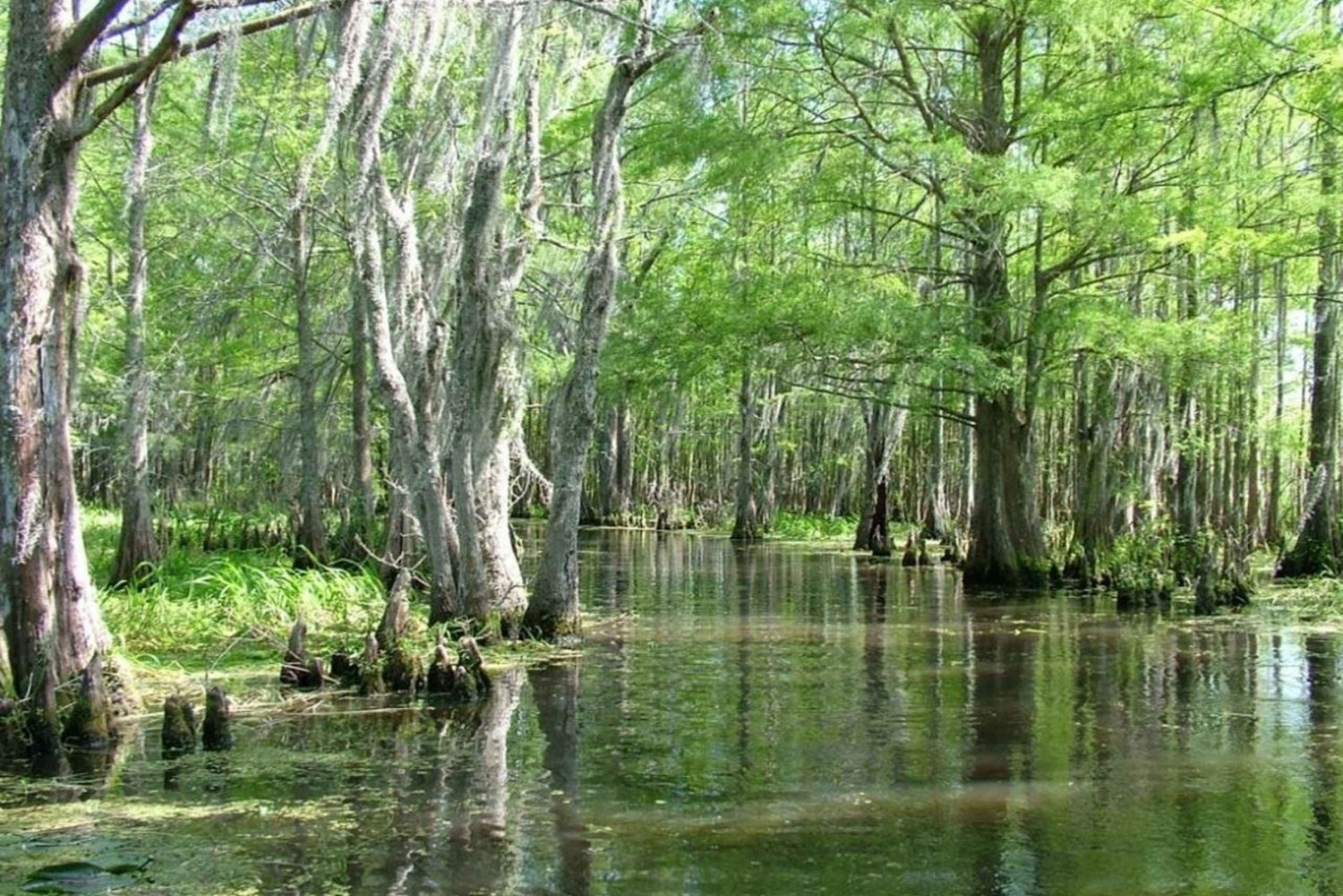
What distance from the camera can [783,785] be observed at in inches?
283

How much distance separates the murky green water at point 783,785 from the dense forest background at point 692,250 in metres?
3.29

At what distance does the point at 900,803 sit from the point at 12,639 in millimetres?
5288

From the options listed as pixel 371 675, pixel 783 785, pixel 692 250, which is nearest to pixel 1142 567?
pixel 692 250

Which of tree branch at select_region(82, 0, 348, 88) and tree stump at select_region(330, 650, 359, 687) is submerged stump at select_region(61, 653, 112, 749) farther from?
tree branch at select_region(82, 0, 348, 88)

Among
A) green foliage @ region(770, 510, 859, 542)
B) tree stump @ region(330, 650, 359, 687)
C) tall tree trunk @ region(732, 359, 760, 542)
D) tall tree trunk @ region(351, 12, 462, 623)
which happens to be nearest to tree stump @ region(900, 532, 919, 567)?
tall tree trunk @ region(732, 359, 760, 542)

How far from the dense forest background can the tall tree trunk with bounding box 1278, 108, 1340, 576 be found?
0.25ft

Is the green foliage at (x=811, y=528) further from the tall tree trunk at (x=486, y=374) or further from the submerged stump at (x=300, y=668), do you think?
the submerged stump at (x=300, y=668)

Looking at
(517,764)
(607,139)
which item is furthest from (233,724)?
(607,139)

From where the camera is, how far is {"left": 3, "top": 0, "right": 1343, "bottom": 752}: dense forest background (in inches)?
472

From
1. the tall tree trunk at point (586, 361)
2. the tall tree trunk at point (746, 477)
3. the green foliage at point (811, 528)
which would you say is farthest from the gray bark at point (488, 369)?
the green foliage at point (811, 528)

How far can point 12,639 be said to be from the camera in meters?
7.72

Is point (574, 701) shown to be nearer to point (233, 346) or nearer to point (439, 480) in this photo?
point (439, 480)

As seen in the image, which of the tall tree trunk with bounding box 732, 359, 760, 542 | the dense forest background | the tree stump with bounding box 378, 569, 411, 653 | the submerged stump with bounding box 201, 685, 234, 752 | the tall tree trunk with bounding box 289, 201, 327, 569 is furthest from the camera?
the tall tree trunk with bounding box 732, 359, 760, 542

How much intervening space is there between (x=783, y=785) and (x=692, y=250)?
16.0 meters
